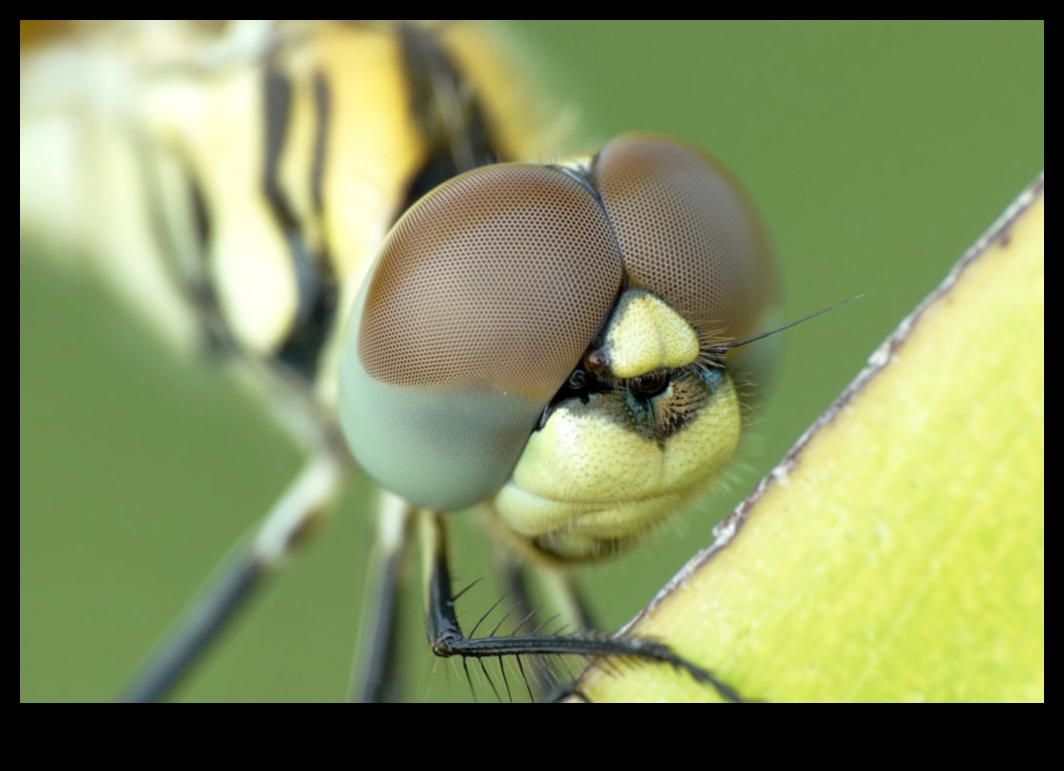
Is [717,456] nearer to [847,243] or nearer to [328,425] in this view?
[328,425]

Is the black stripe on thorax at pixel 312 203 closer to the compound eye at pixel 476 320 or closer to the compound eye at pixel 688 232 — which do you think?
the compound eye at pixel 476 320

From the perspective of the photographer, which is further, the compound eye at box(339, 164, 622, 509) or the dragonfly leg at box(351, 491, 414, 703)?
the dragonfly leg at box(351, 491, 414, 703)

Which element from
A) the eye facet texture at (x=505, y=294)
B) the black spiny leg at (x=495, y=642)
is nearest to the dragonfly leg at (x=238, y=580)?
the black spiny leg at (x=495, y=642)

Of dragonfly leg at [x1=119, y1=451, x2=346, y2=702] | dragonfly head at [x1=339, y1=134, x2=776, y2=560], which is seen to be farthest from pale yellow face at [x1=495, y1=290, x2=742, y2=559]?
dragonfly leg at [x1=119, y1=451, x2=346, y2=702]

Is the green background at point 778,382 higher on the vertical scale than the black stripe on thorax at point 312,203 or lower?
lower

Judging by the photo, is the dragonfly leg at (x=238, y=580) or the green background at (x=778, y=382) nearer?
the dragonfly leg at (x=238, y=580)

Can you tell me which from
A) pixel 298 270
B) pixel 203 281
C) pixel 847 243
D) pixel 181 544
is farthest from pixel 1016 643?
pixel 181 544

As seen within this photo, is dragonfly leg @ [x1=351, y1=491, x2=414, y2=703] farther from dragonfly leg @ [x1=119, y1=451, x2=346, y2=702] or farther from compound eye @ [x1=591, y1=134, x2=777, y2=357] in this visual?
compound eye @ [x1=591, y1=134, x2=777, y2=357]

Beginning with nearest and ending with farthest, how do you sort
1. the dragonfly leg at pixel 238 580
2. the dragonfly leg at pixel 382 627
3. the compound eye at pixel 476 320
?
the compound eye at pixel 476 320, the dragonfly leg at pixel 382 627, the dragonfly leg at pixel 238 580

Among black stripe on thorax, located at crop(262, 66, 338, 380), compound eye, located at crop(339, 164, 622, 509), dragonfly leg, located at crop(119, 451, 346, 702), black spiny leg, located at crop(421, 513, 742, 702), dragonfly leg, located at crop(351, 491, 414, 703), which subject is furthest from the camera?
dragonfly leg, located at crop(119, 451, 346, 702)
